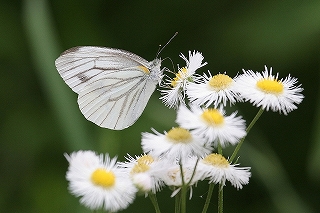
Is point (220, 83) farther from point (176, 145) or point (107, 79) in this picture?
point (107, 79)

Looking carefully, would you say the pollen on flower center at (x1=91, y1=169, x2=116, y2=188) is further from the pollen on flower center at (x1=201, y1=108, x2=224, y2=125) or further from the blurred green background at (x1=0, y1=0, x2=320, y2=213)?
the blurred green background at (x1=0, y1=0, x2=320, y2=213)

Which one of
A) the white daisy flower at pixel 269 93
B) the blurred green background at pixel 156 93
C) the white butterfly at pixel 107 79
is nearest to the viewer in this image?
the white daisy flower at pixel 269 93

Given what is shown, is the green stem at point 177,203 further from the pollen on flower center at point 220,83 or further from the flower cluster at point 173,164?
the pollen on flower center at point 220,83

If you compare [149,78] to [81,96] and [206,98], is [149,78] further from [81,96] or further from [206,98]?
[206,98]

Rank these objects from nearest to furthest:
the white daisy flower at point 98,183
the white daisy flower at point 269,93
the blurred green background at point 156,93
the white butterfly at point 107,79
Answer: the white daisy flower at point 98,183
the white daisy flower at point 269,93
the white butterfly at point 107,79
the blurred green background at point 156,93

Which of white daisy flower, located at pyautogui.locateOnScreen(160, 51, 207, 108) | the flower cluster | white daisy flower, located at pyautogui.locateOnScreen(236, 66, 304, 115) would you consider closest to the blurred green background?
white daisy flower, located at pyautogui.locateOnScreen(160, 51, 207, 108)

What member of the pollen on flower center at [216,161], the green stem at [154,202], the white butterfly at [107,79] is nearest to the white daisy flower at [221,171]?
the pollen on flower center at [216,161]
